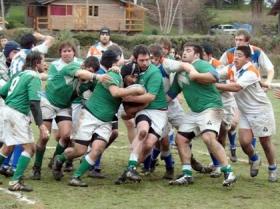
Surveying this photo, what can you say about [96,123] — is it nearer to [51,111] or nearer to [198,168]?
[51,111]

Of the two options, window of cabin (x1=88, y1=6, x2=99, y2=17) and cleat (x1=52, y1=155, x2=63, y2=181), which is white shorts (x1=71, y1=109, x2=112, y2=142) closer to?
cleat (x1=52, y1=155, x2=63, y2=181)

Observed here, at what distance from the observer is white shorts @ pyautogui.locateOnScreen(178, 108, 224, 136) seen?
9755mm

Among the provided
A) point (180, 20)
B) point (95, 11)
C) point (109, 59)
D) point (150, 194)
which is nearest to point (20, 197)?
point (150, 194)

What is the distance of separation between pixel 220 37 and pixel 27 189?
43681 millimetres

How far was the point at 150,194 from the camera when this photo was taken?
9375 mm

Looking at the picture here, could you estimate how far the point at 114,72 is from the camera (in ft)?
31.3

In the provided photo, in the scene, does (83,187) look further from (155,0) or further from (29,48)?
(155,0)

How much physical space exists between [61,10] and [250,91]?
5819 cm

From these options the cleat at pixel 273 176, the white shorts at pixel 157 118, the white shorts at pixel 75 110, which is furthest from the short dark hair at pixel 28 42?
the cleat at pixel 273 176

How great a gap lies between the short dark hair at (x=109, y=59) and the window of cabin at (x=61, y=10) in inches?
2278

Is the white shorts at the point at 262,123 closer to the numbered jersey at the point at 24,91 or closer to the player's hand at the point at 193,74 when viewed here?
the player's hand at the point at 193,74

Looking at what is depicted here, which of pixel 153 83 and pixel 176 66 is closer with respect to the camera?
pixel 153 83

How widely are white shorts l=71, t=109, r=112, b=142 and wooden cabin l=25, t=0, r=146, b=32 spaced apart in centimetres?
5651

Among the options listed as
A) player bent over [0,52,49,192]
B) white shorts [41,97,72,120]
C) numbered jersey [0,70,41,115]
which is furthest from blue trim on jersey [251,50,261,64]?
numbered jersey [0,70,41,115]
